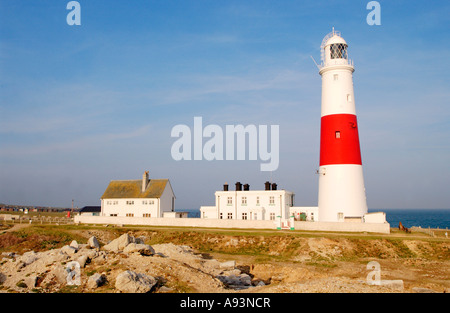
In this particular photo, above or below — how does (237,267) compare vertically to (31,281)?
below

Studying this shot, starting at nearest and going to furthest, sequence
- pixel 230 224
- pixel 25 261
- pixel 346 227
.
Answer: pixel 25 261 < pixel 346 227 < pixel 230 224

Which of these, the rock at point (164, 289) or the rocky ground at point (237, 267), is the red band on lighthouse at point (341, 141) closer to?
the rocky ground at point (237, 267)

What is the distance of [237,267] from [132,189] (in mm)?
35331

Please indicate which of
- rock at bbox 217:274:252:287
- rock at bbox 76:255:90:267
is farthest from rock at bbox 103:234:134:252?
rock at bbox 217:274:252:287

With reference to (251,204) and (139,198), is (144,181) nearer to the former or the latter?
(139,198)

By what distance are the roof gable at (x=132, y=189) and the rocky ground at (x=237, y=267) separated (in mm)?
21566

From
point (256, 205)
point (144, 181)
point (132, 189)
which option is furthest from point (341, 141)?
point (132, 189)

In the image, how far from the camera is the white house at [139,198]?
2288 inches

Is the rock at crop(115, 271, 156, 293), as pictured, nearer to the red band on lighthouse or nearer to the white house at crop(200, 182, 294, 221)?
the red band on lighthouse

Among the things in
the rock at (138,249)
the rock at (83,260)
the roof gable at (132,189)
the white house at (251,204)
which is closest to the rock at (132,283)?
the rock at (83,260)

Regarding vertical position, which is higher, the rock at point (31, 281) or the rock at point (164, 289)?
the rock at point (31, 281)

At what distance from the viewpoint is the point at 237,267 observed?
29641 mm

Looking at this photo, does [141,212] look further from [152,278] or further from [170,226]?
[152,278]

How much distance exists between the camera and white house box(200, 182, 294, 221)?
52125 millimetres
